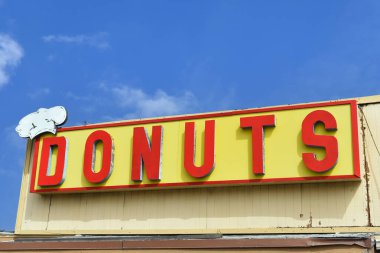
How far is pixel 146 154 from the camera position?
16.5 m

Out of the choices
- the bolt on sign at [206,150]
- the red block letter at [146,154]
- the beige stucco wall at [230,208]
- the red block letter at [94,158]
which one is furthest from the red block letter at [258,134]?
the red block letter at [94,158]

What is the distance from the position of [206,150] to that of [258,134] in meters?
1.55

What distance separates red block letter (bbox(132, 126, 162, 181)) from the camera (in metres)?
16.2

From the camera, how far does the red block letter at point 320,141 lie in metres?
14.3

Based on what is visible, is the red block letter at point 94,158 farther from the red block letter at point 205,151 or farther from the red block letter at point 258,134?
the red block letter at point 258,134

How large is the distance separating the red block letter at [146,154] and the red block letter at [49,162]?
2.54 m

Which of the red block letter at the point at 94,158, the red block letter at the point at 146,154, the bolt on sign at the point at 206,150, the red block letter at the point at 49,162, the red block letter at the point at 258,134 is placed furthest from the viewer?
the red block letter at the point at 49,162

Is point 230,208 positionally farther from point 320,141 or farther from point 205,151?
point 320,141

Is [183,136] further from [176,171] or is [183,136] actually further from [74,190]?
[74,190]

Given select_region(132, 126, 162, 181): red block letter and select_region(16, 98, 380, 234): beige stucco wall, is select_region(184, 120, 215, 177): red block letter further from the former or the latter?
select_region(132, 126, 162, 181): red block letter

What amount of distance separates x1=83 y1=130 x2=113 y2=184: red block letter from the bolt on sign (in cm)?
3

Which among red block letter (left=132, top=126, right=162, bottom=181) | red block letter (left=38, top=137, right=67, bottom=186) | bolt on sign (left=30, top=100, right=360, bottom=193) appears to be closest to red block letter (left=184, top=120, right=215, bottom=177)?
bolt on sign (left=30, top=100, right=360, bottom=193)

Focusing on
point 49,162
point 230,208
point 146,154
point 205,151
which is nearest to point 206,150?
point 205,151

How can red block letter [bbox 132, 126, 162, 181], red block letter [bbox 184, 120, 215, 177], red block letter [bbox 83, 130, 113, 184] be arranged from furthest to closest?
1. red block letter [bbox 83, 130, 113, 184]
2. red block letter [bbox 132, 126, 162, 181]
3. red block letter [bbox 184, 120, 215, 177]
